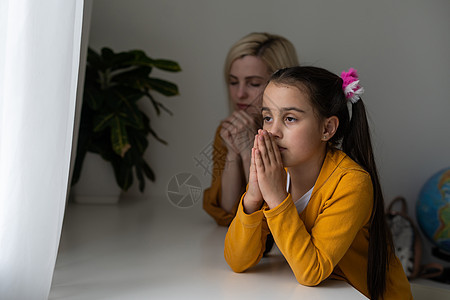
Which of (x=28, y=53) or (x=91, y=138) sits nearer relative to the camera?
(x=28, y=53)

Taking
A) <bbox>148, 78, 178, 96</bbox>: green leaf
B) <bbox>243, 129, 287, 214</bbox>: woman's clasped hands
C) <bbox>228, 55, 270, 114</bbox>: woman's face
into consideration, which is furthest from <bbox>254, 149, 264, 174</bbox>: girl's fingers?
<bbox>148, 78, 178, 96</bbox>: green leaf

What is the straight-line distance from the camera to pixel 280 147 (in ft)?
3.57

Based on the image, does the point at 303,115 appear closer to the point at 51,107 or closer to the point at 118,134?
the point at 51,107

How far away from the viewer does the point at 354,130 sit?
1.17m

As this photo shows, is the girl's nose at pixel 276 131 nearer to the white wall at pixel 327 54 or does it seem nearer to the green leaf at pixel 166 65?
the green leaf at pixel 166 65

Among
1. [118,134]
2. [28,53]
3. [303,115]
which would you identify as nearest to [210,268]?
[303,115]

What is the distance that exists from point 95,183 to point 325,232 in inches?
54.3

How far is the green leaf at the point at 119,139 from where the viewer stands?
1997mm

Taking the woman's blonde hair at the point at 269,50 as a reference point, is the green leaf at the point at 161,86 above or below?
below

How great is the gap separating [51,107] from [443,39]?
6.98 ft

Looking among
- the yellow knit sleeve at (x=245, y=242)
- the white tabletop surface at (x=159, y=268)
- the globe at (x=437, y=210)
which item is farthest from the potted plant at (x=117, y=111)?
the globe at (x=437, y=210)

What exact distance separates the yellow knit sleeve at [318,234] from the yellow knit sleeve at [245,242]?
3.3 inches

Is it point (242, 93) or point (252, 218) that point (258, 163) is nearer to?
point (252, 218)

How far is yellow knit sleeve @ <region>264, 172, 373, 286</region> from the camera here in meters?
0.99
